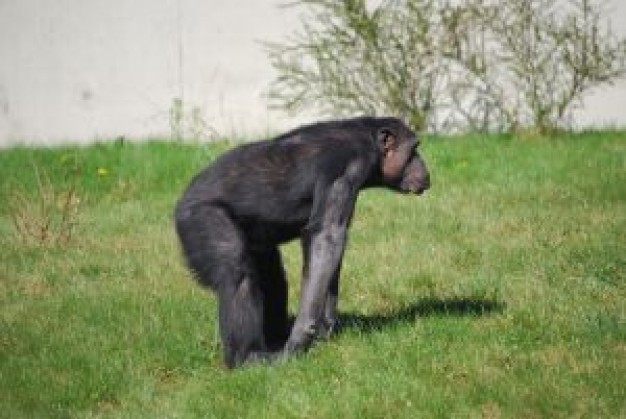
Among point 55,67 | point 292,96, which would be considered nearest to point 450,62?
point 292,96

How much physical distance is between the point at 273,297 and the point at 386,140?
1140 mm

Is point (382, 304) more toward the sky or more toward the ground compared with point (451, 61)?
more toward the ground

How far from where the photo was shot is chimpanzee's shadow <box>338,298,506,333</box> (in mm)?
6891

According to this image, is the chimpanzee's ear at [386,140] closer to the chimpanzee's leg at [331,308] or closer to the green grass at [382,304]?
the chimpanzee's leg at [331,308]

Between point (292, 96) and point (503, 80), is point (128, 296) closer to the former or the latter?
point (292, 96)

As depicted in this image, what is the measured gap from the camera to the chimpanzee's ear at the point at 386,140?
6.57 metres

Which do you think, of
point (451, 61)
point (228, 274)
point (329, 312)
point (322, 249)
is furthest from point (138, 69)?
point (322, 249)

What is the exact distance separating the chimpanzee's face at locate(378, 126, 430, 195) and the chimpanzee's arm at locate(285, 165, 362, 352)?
1.64 feet

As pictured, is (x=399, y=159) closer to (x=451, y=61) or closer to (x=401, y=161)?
(x=401, y=161)

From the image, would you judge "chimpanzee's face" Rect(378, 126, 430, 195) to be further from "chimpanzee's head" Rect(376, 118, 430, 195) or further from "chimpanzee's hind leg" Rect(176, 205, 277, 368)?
"chimpanzee's hind leg" Rect(176, 205, 277, 368)

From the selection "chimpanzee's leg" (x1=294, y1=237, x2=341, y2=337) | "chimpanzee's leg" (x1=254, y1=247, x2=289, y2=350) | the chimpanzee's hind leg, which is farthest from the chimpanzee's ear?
the chimpanzee's hind leg

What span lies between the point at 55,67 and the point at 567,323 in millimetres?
8748

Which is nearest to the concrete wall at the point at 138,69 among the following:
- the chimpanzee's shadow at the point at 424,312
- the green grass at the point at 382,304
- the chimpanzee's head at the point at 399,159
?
the green grass at the point at 382,304

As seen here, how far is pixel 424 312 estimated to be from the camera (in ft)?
23.3
